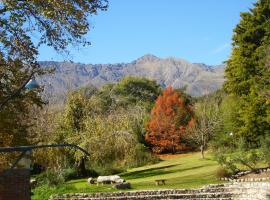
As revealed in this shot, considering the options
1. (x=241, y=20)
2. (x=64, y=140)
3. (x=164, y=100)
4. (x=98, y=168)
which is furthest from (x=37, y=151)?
(x=164, y=100)

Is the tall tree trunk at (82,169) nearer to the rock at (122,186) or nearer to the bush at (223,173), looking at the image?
the rock at (122,186)

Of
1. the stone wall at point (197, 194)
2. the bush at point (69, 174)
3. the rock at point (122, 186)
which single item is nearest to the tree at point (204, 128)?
the bush at point (69, 174)

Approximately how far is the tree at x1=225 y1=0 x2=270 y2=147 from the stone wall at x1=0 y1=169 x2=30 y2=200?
24569mm

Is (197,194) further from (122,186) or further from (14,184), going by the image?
(14,184)

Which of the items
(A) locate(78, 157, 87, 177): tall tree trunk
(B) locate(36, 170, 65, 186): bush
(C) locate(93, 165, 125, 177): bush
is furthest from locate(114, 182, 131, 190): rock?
(A) locate(78, 157, 87, 177): tall tree trunk

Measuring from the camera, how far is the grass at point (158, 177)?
26.4 meters

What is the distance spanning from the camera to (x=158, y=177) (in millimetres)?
31078

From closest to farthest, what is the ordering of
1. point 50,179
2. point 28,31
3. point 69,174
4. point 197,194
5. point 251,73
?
point 28,31, point 197,194, point 50,179, point 69,174, point 251,73

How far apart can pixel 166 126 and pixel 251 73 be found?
539 inches

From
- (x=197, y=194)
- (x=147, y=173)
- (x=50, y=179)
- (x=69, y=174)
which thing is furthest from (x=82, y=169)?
(x=197, y=194)

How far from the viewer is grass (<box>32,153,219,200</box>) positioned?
26416mm

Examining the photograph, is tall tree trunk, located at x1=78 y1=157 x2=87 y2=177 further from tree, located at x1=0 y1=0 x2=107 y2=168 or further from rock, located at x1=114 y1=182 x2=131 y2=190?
tree, located at x1=0 y1=0 x2=107 y2=168

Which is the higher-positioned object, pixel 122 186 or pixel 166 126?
pixel 166 126

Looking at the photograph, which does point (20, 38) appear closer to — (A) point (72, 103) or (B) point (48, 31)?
(B) point (48, 31)
